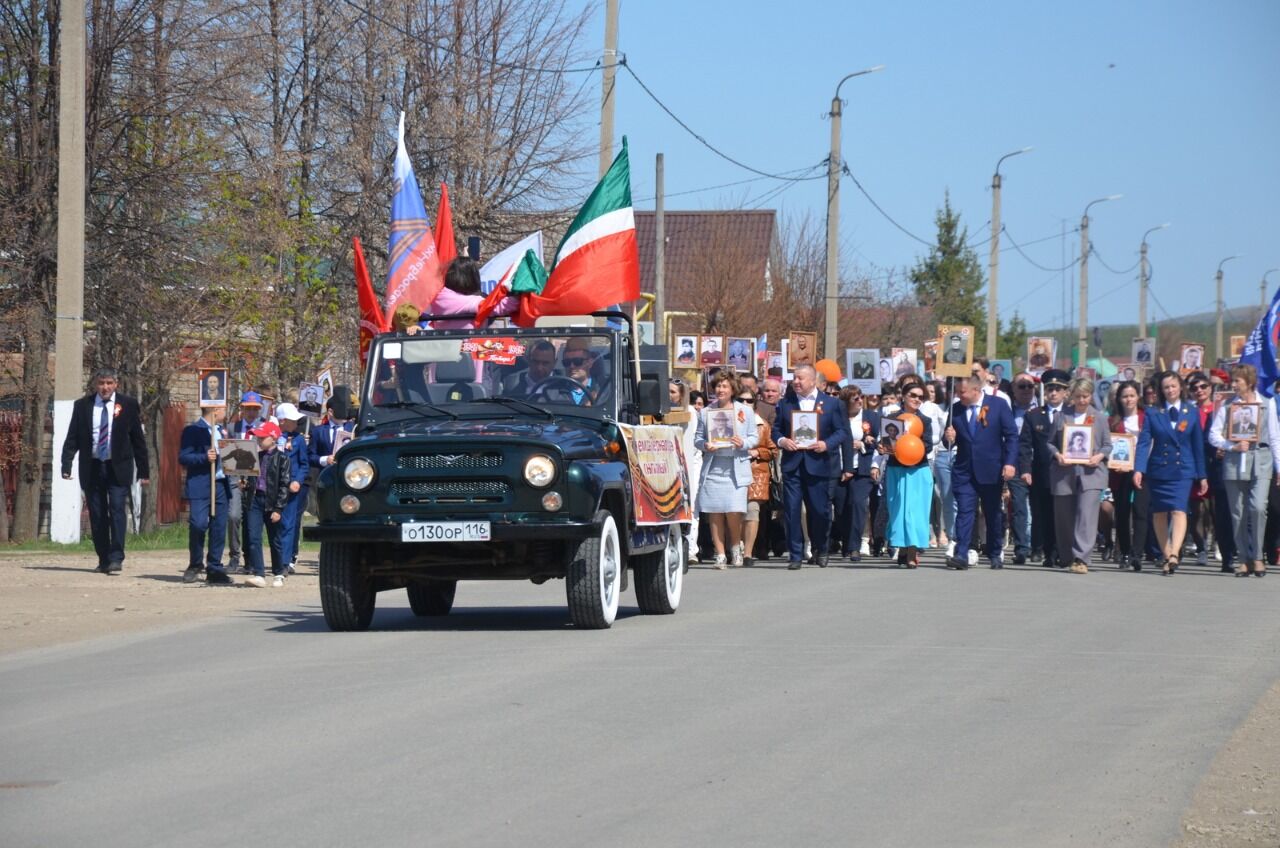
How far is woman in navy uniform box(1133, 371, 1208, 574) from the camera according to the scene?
20516 millimetres

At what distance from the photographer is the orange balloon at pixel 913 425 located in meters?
21.6

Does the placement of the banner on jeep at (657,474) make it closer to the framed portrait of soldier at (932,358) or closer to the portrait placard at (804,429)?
the portrait placard at (804,429)

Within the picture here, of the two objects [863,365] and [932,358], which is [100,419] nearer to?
[932,358]

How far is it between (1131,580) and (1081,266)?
158 feet

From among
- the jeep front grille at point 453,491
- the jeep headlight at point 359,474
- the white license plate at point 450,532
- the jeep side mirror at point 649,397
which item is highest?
the jeep side mirror at point 649,397

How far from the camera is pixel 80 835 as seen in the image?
665 cm

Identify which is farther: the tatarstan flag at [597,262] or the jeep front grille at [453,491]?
the tatarstan flag at [597,262]

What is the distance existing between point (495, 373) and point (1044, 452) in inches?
375

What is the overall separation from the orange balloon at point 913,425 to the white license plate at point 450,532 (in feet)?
32.8

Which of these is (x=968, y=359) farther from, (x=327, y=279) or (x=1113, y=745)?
(x=1113, y=745)

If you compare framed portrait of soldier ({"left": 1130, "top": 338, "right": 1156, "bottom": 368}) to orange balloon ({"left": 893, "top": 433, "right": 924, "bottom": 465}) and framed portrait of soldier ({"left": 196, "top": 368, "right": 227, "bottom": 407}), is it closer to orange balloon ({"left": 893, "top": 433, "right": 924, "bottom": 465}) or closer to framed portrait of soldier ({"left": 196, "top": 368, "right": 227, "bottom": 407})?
orange balloon ({"left": 893, "top": 433, "right": 924, "bottom": 465})

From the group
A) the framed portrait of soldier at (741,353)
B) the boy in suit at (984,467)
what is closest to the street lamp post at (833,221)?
the framed portrait of soldier at (741,353)

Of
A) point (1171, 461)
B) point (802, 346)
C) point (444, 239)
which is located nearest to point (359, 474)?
point (444, 239)

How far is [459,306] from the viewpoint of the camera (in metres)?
15.2
